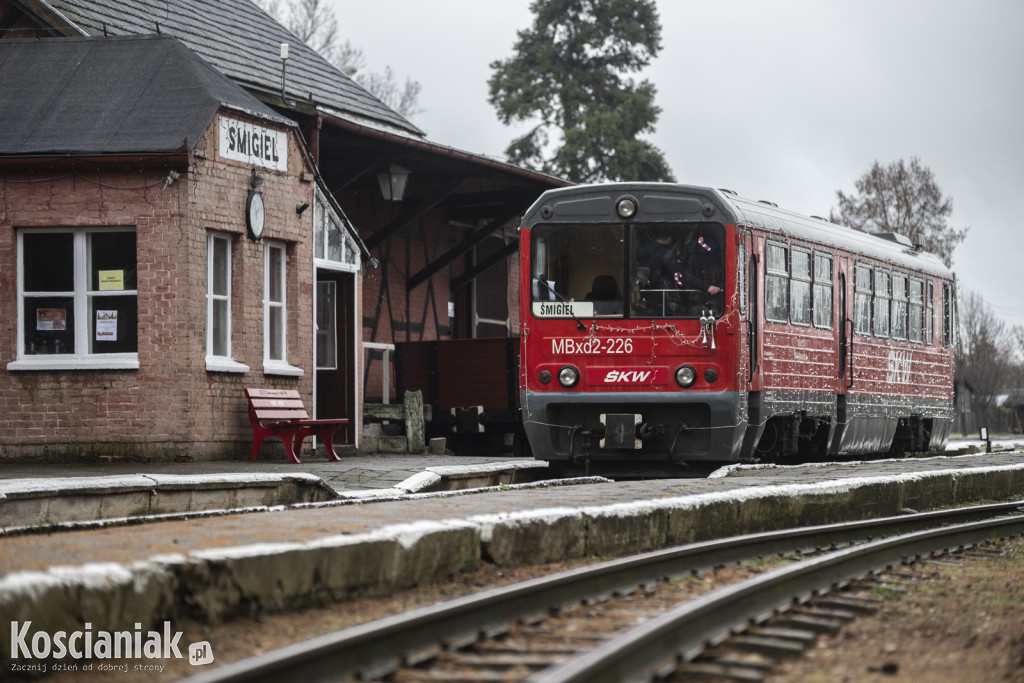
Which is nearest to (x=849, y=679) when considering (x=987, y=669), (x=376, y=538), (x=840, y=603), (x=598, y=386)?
(x=987, y=669)

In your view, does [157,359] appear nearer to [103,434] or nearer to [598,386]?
[103,434]

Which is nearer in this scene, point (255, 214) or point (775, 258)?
point (775, 258)

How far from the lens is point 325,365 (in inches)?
767

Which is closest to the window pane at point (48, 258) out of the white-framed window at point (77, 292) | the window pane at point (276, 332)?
the white-framed window at point (77, 292)

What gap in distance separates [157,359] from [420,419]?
4.42m

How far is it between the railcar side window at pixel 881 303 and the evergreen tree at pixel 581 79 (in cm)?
2909

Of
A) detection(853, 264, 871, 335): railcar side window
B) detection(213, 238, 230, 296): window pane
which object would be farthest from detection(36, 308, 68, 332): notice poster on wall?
detection(853, 264, 871, 335): railcar side window

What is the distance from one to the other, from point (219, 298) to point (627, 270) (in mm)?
4746

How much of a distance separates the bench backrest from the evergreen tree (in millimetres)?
31610

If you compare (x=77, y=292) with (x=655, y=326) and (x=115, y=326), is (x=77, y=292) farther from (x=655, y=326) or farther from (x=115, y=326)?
(x=655, y=326)

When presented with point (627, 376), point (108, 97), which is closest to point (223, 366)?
point (108, 97)

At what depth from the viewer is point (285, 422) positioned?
15961 millimetres

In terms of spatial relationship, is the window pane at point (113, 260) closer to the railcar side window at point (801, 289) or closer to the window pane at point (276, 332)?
the window pane at point (276, 332)

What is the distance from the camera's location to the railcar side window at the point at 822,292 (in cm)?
1673
